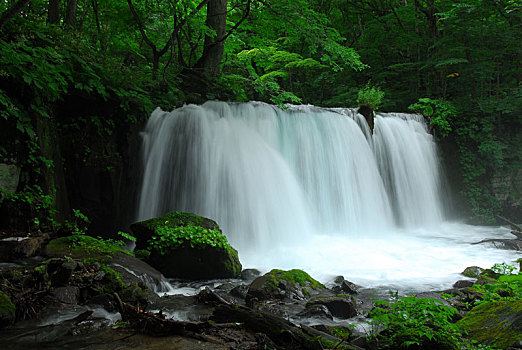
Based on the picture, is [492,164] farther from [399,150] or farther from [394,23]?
[394,23]

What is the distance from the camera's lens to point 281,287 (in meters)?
4.64

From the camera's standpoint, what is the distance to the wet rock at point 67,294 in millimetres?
3252

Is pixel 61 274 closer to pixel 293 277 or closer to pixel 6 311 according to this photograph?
pixel 6 311

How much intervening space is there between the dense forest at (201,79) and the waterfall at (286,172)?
88 cm

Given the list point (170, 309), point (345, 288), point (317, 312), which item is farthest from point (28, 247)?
point (345, 288)

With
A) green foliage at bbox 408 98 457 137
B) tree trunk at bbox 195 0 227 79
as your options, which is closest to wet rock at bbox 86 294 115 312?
tree trunk at bbox 195 0 227 79

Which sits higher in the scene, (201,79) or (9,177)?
(201,79)

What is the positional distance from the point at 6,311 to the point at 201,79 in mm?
8784

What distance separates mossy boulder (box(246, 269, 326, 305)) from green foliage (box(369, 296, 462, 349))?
1.83m

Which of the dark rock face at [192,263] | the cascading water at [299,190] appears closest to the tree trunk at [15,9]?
the dark rock face at [192,263]

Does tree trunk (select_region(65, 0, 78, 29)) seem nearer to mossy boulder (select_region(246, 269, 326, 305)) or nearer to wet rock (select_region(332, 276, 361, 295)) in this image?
mossy boulder (select_region(246, 269, 326, 305))

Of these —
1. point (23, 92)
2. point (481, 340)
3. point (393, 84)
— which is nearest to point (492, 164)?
point (393, 84)

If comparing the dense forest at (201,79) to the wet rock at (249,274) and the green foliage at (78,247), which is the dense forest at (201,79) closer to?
the green foliage at (78,247)

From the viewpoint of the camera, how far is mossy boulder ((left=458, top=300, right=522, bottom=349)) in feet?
8.21
